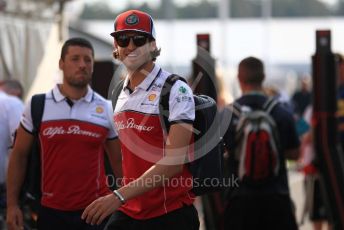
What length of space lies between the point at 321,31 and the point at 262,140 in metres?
2.28

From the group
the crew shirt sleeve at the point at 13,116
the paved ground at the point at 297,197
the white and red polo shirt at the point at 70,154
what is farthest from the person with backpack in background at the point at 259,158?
the paved ground at the point at 297,197

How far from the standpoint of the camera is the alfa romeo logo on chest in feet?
21.7

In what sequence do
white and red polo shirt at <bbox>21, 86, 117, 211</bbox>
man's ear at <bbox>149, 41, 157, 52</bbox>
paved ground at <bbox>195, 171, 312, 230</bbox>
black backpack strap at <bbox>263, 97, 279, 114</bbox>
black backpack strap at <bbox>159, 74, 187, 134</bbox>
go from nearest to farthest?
black backpack strap at <bbox>159, 74, 187, 134</bbox> < man's ear at <bbox>149, 41, 157, 52</bbox> < white and red polo shirt at <bbox>21, 86, 117, 211</bbox> < black backpack strap at <bbox>263, 97, 279, 114</bbox> < paved ground at <bbox>195, 171, 312, 230</bbox>

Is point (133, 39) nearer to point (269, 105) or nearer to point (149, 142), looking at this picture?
point (149, 142)

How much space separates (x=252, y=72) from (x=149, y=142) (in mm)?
3592

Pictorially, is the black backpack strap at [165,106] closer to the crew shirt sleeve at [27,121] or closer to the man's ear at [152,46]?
the man's ear at [152,46]

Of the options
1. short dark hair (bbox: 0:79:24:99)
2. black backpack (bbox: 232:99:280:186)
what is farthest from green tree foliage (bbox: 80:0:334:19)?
black backpack (bbox: 232:99:280:186)

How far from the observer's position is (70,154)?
26.7 ft

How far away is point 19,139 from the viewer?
827 centimetres

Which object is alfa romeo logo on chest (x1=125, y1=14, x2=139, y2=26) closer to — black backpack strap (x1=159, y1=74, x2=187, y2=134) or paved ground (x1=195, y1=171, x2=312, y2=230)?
black backpack strap (x1=159, y1=74, x2=187, y2=134)

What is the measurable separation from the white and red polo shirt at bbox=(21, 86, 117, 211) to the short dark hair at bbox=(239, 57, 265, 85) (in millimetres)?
Answer: 2065

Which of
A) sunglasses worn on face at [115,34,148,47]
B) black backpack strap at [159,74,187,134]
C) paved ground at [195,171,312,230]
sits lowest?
paved ground at [195,171,312,230]

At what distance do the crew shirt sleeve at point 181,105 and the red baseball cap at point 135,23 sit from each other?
1.23 ft

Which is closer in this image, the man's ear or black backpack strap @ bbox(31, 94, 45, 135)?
the man's ear
